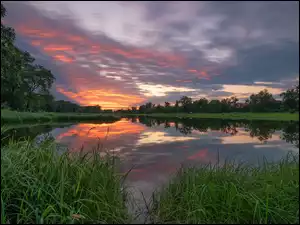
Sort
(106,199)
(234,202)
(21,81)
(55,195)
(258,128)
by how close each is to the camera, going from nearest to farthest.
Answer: (55,195)
(234,202)
(106,199)
(21,81)
(258,128)

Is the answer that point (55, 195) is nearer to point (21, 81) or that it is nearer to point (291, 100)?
point (21, 81)

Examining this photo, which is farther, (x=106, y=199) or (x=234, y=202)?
(x=106, y=199)

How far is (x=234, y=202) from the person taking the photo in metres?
5.20

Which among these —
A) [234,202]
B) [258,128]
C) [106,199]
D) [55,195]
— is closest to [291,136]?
[258,128]

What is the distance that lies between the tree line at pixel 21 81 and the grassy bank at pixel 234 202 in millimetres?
7571

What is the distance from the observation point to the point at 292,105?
137ft

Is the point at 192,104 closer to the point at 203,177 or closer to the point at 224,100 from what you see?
the point at 224,100

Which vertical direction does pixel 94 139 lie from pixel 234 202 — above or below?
below

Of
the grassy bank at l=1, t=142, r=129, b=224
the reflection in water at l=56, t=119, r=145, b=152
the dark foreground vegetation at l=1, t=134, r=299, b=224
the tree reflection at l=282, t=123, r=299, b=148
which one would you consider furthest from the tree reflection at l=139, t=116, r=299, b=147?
the grassy bank at l=1, t=142, r=129, b=224

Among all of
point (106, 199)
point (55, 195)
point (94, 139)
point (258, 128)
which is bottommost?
point (94, 139)

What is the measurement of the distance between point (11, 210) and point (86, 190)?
143 centimetres

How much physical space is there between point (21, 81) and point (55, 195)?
12040mm

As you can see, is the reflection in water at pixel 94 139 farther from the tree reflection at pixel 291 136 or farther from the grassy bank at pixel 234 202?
the tree reflection at pixel 291 136

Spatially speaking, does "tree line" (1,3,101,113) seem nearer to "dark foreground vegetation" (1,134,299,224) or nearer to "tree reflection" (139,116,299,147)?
"dark foreground vegetation" (1,134,299,224)
